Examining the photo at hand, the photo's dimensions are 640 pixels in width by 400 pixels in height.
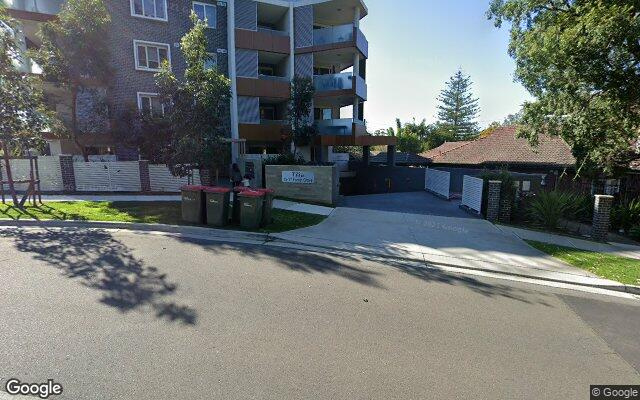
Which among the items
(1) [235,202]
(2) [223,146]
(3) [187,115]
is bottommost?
(1) [235,202]

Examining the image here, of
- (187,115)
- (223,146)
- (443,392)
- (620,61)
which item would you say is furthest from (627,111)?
(187,115)

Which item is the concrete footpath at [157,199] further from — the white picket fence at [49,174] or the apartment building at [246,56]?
the apartment building at [246,56]

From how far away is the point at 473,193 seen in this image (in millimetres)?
12977

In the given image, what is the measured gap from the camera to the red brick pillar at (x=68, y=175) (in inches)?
558

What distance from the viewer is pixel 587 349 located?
155 inches

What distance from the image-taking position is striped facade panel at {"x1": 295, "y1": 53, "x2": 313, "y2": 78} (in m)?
22.7

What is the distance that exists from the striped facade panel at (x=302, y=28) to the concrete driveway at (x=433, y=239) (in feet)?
50.3

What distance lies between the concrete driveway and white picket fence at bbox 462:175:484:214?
0.60 meters

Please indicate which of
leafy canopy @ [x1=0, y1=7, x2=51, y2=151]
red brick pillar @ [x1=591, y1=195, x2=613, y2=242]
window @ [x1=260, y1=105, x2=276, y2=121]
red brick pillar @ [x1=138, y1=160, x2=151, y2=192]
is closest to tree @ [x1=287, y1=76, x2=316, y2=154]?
window @ [x1=260, y1=105, x2=276, y2=121]

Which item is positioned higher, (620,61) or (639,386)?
(620,61)

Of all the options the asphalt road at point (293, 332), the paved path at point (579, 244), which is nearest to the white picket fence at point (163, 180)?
the asphalt road at point (293, 332)

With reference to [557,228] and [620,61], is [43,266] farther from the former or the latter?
[620,61]

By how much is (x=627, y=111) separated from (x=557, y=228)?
527cm

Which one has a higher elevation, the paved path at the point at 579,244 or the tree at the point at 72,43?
the tree at the point at 72,43
